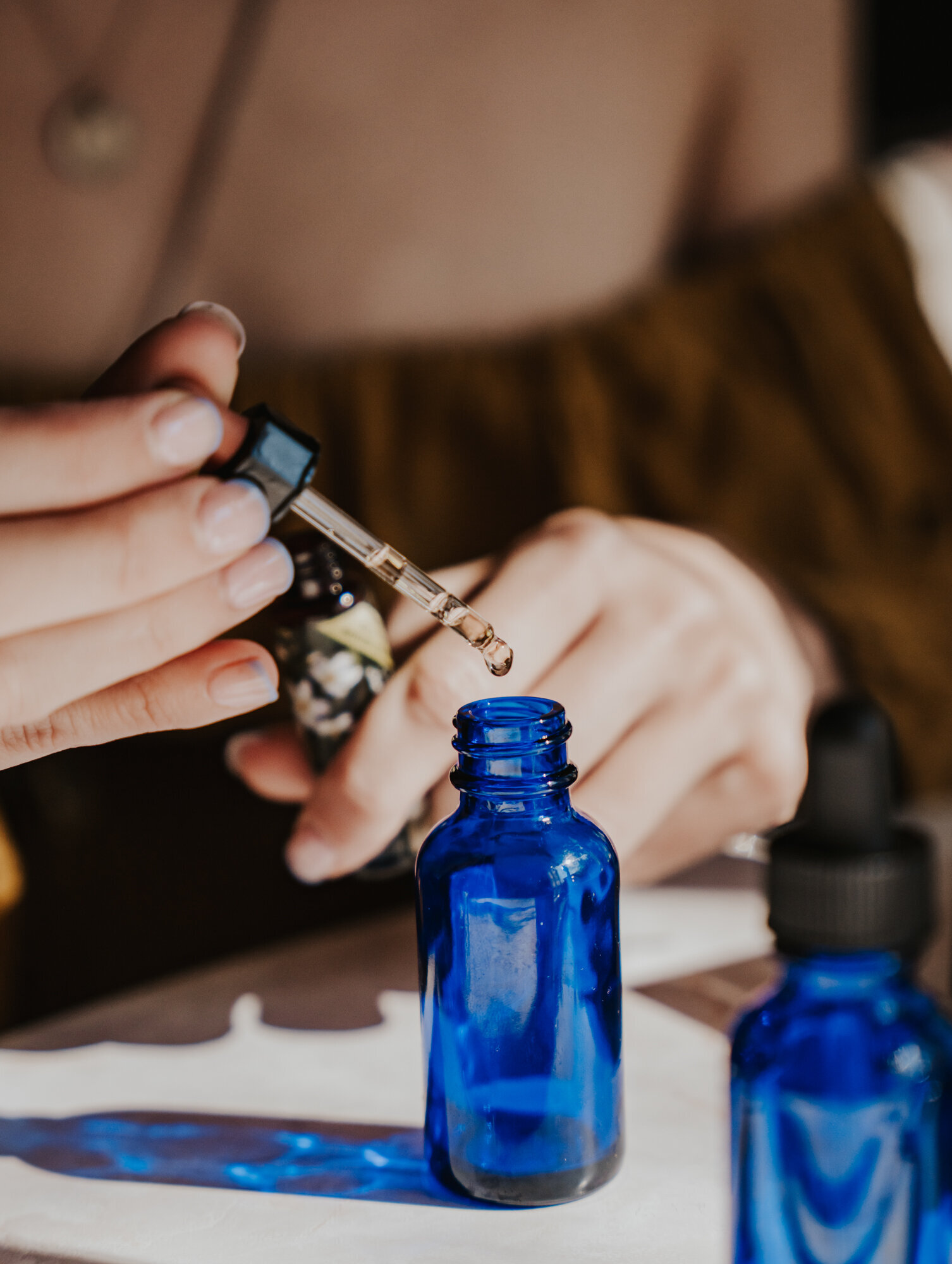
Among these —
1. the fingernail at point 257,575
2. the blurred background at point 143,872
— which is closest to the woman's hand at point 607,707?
the fingernail at point 257,575

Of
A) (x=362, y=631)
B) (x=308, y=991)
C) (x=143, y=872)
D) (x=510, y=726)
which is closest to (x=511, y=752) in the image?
(x=510, y=726)

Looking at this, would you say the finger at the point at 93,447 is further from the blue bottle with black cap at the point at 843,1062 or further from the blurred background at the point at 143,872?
the blurred background at the point at 143,872

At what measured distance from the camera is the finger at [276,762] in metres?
0.45

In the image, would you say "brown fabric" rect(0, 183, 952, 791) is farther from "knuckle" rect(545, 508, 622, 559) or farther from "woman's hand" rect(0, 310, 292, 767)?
"woman's hand" rect(0, 310, 292, 767)

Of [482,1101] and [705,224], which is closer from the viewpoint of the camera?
[482,1101]

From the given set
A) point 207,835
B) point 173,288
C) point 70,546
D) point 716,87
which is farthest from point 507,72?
point 70,546

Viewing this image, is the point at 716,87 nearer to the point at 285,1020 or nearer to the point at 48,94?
the point at 48,94

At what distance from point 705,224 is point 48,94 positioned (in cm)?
52

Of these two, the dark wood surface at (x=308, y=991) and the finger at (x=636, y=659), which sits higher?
the finger at (x=636, y=659)

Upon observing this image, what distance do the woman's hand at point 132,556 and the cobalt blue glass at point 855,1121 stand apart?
177 millimetres

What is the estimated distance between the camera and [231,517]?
11.7 inches

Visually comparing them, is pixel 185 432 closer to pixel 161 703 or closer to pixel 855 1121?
pixel 161 703

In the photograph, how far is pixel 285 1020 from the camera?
450 millimetres

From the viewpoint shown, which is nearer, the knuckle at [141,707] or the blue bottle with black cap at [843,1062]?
the blue bottle with black cap at [843,1062]
